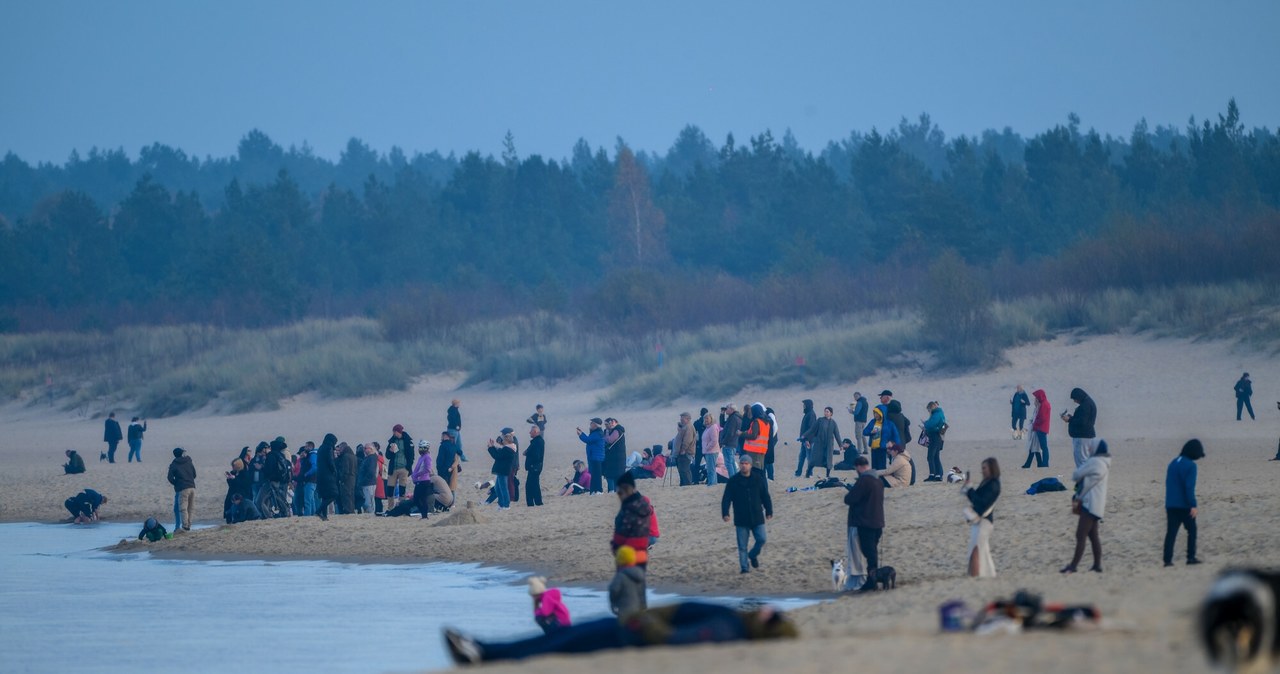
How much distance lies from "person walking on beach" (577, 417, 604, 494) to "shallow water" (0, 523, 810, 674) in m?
4.59

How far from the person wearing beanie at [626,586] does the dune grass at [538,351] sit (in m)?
30.8

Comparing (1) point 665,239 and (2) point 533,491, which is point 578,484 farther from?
(1) point 665,239

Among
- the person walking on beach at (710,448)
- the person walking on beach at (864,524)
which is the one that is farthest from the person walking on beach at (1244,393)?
the person walking on beach at (864,524)

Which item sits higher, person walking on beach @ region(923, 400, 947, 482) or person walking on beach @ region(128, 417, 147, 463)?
person walking on beach @ region(128, 417, 147, 463)

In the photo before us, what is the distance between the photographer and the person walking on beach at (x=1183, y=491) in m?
14.6

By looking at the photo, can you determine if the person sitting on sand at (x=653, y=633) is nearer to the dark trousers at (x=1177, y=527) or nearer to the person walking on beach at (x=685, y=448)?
the dark trousers at (x=1177, y=527)

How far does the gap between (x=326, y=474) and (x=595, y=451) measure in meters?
4.52

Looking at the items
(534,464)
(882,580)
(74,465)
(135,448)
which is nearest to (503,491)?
(534,464)

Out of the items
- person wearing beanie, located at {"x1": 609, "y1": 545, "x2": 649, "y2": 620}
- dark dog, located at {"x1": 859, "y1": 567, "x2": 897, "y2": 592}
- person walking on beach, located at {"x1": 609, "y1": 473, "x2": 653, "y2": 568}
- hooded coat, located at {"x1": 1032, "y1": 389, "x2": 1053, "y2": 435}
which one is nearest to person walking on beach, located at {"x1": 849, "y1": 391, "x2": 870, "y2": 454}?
hooded coat, located at {"x1": 1032, "y1": 389, "x2": 1053, "y2": 435}

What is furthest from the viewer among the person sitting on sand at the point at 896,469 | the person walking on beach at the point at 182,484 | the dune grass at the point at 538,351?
the dune grass at the point at 538,351

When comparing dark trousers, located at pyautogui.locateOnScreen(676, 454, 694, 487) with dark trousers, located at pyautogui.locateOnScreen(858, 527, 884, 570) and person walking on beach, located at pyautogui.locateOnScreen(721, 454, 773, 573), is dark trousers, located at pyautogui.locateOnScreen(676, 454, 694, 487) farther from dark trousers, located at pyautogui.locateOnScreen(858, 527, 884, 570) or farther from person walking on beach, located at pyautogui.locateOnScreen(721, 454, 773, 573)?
dark trousers, located at pyautogui.locateOnScreen(858, 527, 884, 570)

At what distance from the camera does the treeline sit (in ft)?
187

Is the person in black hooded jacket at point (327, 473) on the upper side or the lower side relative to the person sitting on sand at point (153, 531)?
upper

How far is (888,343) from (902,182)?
2929cm
